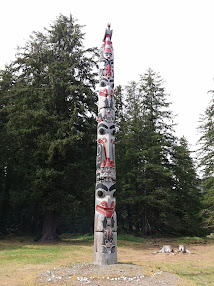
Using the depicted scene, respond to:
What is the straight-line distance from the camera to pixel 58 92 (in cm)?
2123

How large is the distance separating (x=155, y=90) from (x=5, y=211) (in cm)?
2242

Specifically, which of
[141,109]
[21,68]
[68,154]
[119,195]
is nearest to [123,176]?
[119,195]

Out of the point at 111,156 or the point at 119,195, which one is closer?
the point at 111,156

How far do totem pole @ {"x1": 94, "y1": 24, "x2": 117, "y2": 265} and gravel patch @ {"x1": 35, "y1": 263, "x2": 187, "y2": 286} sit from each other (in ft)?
2.29

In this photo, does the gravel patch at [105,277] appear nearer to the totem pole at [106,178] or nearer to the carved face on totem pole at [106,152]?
the totem pole at [106,178]

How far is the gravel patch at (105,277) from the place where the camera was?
7.42 meters

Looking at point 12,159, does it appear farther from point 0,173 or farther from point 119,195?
point 119,195

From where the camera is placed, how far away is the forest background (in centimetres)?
1941

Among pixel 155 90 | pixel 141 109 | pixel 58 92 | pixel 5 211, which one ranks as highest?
pixel 155 90

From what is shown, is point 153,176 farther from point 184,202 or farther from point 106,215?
point 106,215

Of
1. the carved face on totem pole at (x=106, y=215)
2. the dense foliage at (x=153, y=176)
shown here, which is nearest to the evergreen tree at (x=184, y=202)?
the dense foliage at (x=153, y=176)

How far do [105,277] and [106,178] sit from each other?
3752 millimetres

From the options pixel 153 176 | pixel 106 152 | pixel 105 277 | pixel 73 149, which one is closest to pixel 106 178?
pixel 106 152

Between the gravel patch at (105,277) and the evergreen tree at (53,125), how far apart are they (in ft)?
33.2
